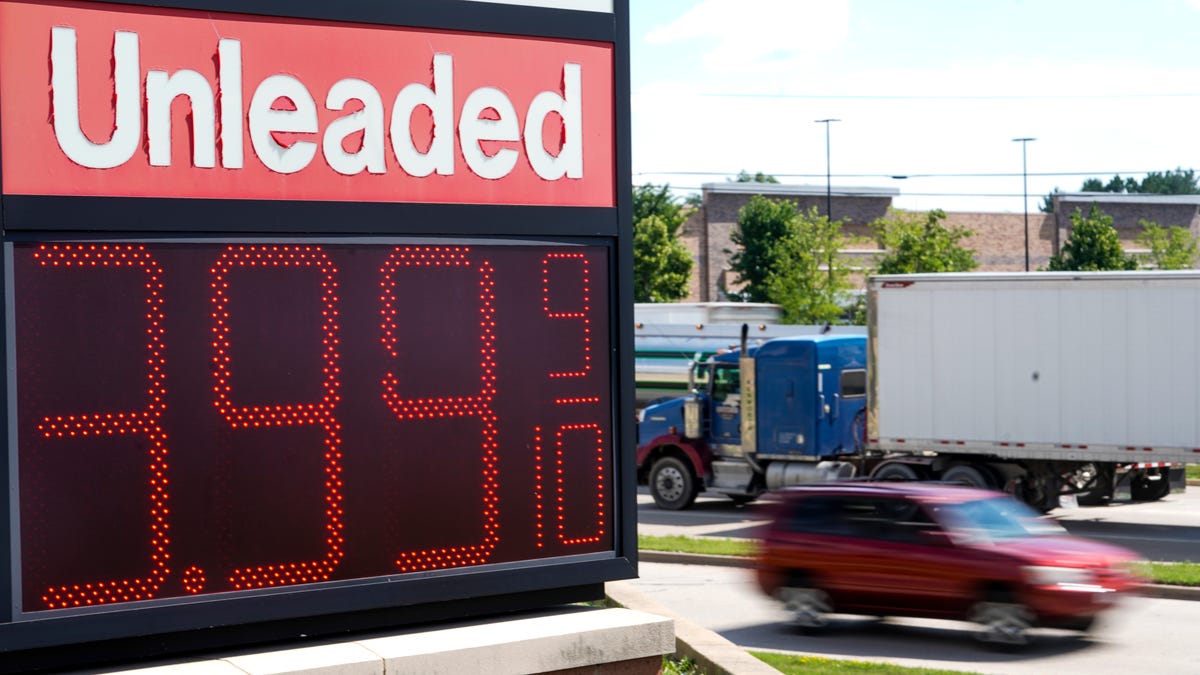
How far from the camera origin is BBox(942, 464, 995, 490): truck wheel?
913 inches

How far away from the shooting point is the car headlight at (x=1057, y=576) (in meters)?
12.7

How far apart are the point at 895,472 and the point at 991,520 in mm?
10391

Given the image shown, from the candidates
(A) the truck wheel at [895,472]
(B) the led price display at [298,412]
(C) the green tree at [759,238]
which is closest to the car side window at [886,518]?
(B) the led price display at [298,412]

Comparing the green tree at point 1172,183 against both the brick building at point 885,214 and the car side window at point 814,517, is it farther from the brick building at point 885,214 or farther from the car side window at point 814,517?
the car side window at point 814,517

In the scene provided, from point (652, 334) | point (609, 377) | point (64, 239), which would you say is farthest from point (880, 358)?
point (64, 239)

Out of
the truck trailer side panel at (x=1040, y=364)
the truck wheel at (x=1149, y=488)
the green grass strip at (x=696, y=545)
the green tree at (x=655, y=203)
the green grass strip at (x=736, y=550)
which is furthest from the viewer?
the green tree at (x=655, y=203)

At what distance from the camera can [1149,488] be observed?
957 inches

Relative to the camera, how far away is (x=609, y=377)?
6324 mm

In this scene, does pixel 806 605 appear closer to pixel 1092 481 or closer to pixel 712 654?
pixel 712 654

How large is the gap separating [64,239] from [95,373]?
51cm

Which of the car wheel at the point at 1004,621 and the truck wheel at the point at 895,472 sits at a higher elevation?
the truck wheel at the point at 895,472

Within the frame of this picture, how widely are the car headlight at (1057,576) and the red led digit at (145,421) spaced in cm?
927

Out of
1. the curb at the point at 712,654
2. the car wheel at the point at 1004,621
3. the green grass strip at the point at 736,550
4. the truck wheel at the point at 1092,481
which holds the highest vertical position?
the curb at the point at 712,654

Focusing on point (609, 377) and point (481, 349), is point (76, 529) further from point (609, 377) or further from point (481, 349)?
point (609, 377)
